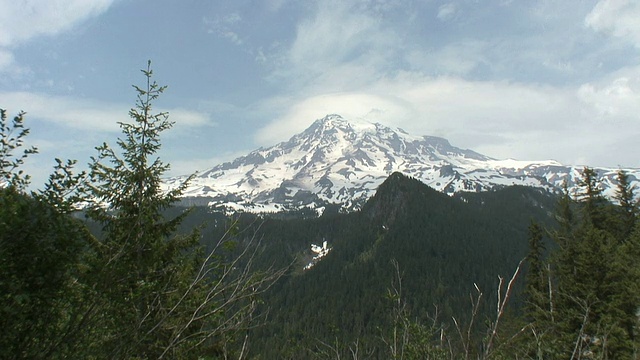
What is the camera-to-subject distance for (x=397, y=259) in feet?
298

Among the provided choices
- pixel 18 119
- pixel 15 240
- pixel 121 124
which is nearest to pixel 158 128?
pixel 121 124

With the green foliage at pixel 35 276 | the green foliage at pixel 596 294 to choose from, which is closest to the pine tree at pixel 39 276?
the green foliage at pixel 35 276

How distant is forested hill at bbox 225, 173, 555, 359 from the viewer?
356 feet

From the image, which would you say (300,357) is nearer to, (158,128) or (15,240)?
(158,128)

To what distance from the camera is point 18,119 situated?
13.4ft

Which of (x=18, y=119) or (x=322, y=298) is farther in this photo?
(x=322, y=298)

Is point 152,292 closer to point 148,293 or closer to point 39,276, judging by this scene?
point 148,293

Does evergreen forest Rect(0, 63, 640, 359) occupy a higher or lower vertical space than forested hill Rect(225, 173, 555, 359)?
higher

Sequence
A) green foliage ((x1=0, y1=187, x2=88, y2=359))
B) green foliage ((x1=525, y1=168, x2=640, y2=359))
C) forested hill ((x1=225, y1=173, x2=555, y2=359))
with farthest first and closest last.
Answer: forested hill ((x1=225, y1=173, x2=555, y2=359)) → green foliage ((x1=525, y1=168, x2=640, y2=359)) → green foliage ((x1=0, y1=187, x2=88, y2=359))

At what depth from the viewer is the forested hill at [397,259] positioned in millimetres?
108375

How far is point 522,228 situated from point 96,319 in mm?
197113

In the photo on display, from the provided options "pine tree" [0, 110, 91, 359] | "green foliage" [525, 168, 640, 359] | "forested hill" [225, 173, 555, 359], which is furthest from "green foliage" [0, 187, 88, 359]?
"forested hill" [225, 173, 555, 359]

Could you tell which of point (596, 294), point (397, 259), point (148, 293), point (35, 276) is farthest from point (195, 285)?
point (397, 259)

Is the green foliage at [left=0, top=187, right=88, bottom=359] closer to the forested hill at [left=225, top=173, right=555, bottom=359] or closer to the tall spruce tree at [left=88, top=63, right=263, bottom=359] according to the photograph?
the tall spruce tree at [left=88, top=63, right=263, bottom=359]
